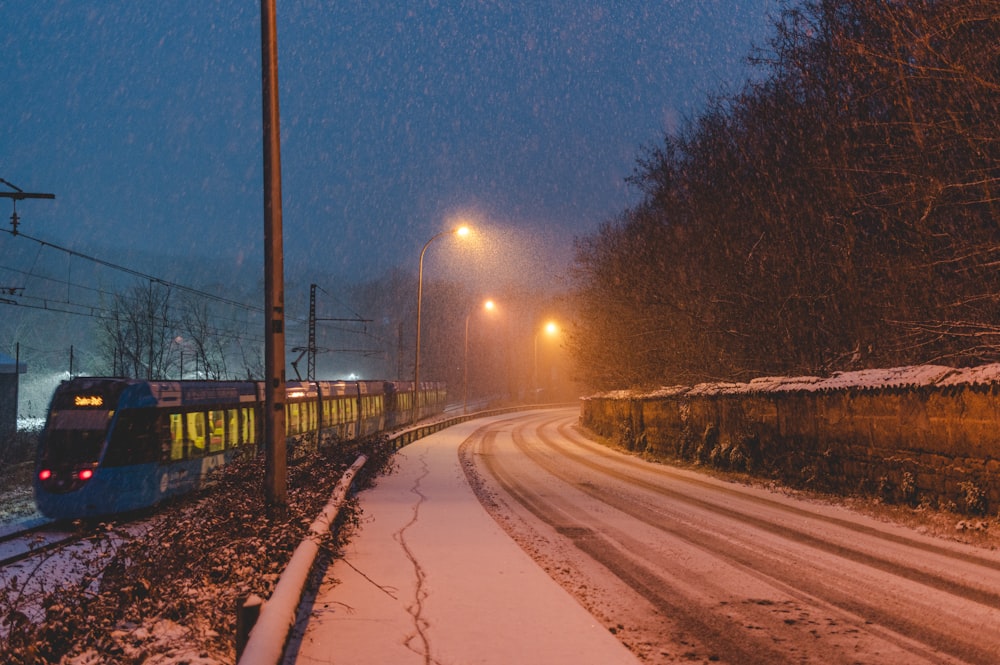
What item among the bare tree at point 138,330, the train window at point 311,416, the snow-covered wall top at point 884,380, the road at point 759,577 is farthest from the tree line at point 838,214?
the bare tree at point 138,330

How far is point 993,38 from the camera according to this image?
11.4 metres

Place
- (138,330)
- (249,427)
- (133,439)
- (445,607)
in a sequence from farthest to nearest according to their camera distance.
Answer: (138,330) → (249,427) → (133,439) → (445,607)

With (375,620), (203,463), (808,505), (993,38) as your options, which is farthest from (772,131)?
(375,620)

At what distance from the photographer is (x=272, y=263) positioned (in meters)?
9.17

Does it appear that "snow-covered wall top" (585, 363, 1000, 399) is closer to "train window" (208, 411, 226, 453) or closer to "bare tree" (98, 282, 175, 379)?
"train window" (208, 411, 226, 453)

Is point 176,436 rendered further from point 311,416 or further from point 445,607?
point 445,607

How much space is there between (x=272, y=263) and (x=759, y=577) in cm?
672

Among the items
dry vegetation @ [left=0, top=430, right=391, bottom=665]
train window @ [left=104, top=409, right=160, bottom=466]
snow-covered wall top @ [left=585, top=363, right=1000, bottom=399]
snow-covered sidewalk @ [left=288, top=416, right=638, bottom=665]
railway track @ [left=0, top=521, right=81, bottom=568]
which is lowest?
railway track @ [left=0, top=521, right=81, bottom=568]

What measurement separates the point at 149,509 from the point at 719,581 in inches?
510

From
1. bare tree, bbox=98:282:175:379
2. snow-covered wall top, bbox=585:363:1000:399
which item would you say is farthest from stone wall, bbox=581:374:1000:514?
bare tree, bbox=98:282:175:379

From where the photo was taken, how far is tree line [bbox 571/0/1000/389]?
12.0 metres

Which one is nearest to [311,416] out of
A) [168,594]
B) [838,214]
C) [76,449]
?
[76,449]

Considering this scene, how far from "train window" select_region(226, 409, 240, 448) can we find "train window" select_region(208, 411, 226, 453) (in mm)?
234

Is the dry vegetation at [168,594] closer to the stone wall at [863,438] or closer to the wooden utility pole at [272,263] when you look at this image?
the wooden utility pole at [272,263]
